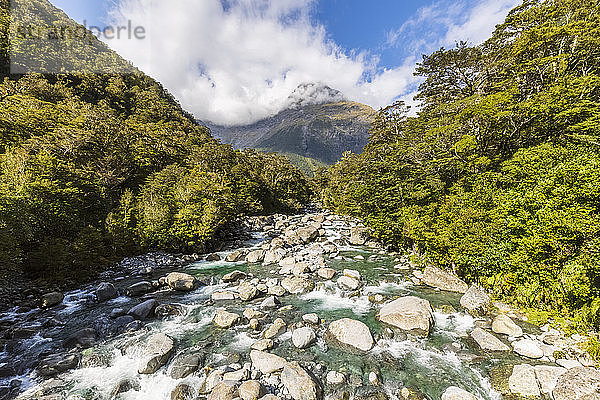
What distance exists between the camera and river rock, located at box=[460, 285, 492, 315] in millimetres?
12204

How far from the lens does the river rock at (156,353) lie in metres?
8.84

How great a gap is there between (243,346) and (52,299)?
39.7ft

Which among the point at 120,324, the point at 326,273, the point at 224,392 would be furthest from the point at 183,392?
the point at 326,273

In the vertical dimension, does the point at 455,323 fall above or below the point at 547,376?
below

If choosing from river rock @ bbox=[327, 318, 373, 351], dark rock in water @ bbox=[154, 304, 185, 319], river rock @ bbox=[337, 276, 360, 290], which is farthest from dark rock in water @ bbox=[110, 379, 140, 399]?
river rock @ bbox=[337, 276, 360, 290]

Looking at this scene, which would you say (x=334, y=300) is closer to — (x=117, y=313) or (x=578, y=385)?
(x=578, y=385)

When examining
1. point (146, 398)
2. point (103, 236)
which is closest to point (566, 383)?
point (146, 398)

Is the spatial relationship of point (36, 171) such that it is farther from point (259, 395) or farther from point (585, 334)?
point (585, 334)

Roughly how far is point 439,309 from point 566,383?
5.68 meters

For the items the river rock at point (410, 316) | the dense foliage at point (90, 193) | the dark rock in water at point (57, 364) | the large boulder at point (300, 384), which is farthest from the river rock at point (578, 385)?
the dense foliage at point (90, 193)

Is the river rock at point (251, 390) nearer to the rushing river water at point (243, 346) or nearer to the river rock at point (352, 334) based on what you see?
the rushing river water at point (243, 346)

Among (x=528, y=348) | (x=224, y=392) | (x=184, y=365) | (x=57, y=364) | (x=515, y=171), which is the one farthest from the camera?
(x=515, y=171)

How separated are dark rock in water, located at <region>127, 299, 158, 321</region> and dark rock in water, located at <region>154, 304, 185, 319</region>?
0.29m

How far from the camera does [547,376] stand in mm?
7691
